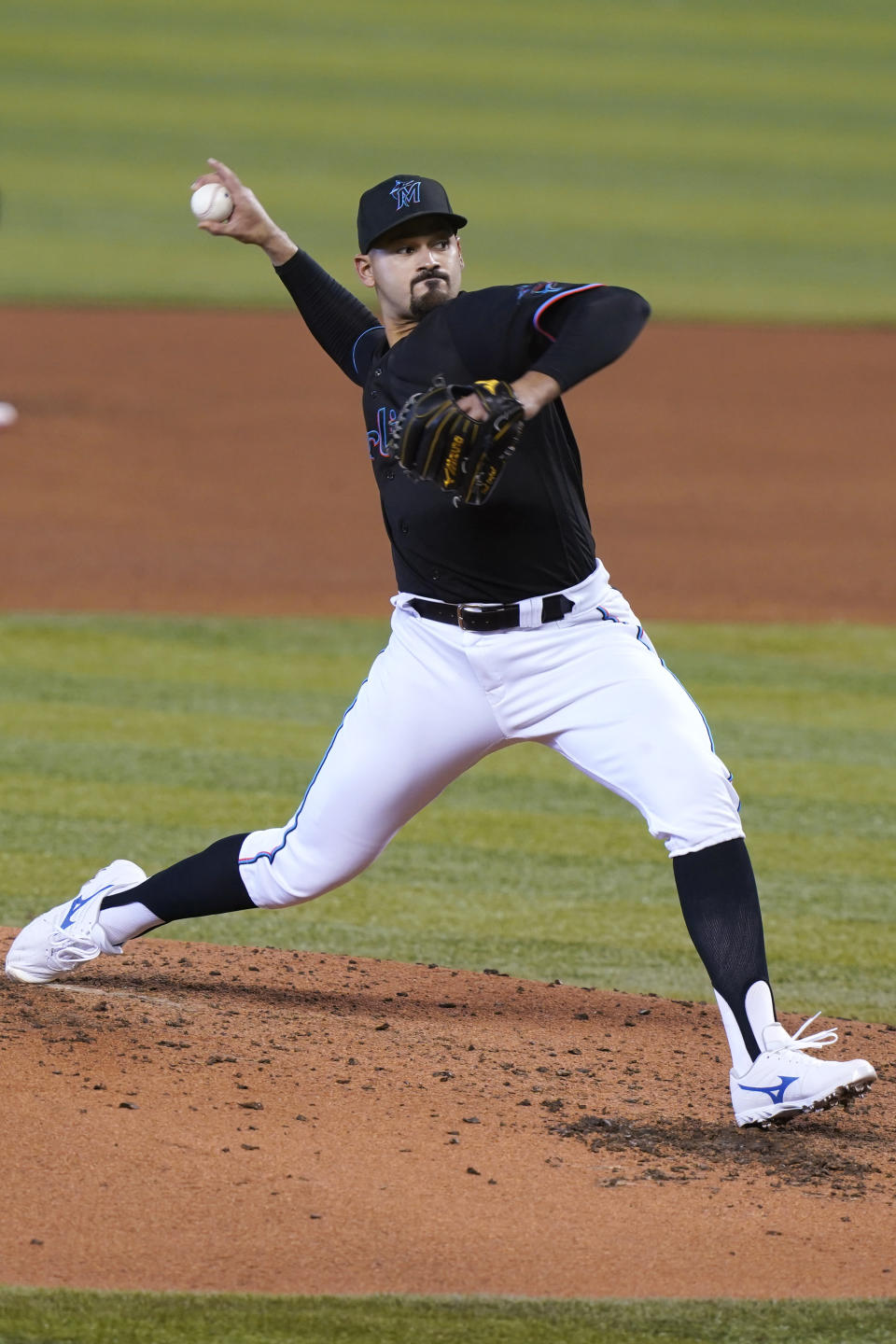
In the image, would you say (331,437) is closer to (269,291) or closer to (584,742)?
(269,291)

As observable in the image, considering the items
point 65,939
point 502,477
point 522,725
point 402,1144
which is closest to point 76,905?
point 65,939

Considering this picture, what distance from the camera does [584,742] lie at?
385 cm

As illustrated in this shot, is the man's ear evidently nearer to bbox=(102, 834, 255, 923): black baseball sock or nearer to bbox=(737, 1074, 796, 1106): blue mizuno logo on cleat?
bbox=(102, 834, 255, 923): black baseball sock

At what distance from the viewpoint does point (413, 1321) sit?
3.05 metres

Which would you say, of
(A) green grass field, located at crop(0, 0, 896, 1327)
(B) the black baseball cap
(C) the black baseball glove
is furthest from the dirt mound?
(B) the black baseball cap

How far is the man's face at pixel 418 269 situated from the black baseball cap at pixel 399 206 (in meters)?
0.03

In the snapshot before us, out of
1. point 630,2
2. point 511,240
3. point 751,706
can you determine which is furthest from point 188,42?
point 751,706

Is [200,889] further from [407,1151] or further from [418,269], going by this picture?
[418,269]

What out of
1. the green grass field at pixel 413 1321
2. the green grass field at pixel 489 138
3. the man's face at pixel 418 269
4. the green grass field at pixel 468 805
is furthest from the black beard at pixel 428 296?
the green grass field at pixel 489 138

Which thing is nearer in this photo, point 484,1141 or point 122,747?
point 484,1141

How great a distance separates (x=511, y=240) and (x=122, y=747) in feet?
62.0

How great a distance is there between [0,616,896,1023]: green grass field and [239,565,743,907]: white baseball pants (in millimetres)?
1537

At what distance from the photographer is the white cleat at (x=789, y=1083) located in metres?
3.65

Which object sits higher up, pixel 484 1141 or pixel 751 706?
pixel 751 706
